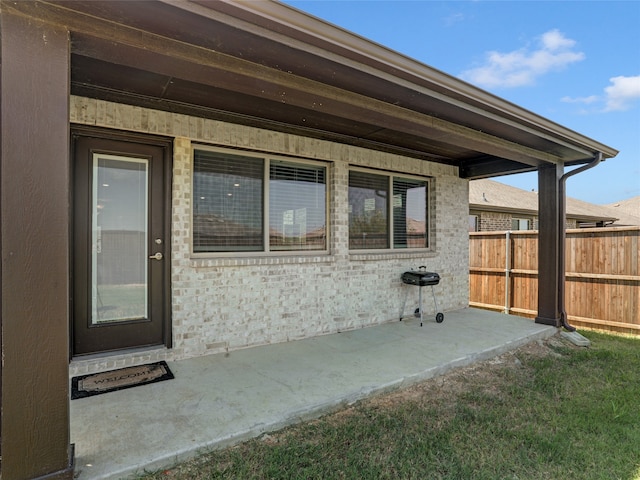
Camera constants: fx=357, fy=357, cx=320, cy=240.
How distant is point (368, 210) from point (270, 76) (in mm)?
3217

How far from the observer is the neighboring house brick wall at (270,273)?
12.2 ft

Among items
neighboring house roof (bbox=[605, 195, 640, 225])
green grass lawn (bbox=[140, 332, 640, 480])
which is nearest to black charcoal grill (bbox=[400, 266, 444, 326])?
green grass lawn (bbox=[140, 332, 640, 480])

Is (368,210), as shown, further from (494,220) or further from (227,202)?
(494,220)

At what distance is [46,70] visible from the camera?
1.84m

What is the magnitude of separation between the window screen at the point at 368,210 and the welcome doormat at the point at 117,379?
9.81ft

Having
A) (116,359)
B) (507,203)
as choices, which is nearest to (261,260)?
(116,359)

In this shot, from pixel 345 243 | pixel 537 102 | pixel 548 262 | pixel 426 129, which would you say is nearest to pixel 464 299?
pixel 548 262

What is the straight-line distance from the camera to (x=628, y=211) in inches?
1085

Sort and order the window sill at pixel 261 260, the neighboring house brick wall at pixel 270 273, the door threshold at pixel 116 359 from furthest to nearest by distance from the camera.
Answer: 1. the window sill at pixel 261 260
2. the neighboring house brick wall at pixel 270 273
3. the door threshold at pixel 116 359

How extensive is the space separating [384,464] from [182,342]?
243 cm

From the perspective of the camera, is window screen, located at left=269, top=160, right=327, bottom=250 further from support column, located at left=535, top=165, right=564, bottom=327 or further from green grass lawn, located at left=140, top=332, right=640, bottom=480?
support column, located at left=535, top=165, right=564, bottom=327

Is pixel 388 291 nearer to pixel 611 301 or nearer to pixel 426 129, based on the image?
pixel 426 129

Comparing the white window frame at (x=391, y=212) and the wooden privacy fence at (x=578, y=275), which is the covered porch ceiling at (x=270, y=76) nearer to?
the white window frame at (x=391, y=212)

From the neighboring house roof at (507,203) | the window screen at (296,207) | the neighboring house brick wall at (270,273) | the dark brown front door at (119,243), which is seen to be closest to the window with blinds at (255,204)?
the window screen at (296,207)
